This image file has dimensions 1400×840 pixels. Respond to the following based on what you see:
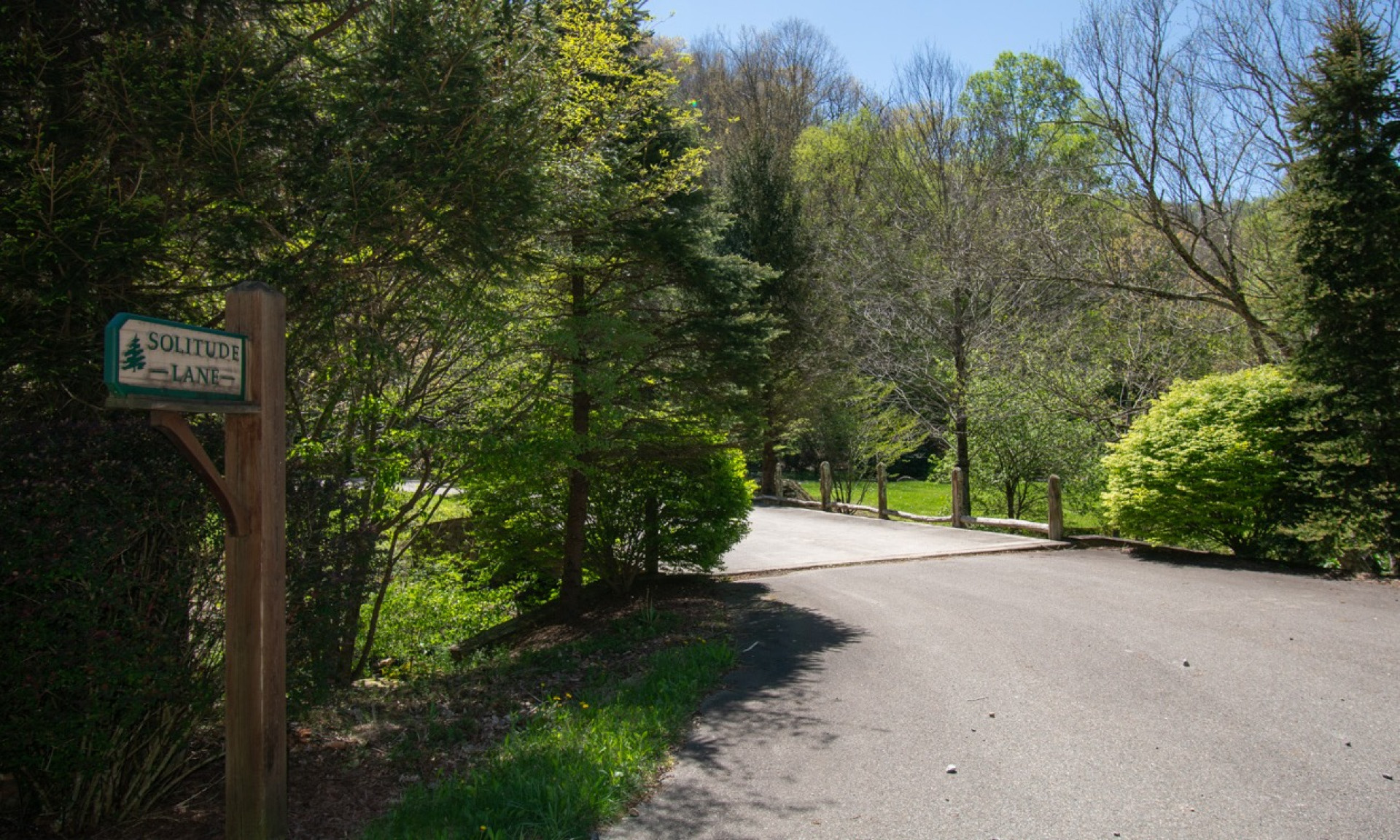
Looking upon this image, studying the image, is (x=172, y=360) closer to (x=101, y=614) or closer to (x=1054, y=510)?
(x=101, y=614)

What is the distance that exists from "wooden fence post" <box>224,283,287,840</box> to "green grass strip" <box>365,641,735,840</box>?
0.58m

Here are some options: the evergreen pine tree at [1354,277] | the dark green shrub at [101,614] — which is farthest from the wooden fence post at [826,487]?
the dark green shrub at [101,614]

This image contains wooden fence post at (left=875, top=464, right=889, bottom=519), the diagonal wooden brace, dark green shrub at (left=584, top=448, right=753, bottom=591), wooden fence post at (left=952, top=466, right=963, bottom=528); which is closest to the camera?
the diagonal wooden brace

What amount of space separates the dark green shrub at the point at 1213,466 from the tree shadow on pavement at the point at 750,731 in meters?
5.81

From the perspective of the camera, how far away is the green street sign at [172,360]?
3.44 m

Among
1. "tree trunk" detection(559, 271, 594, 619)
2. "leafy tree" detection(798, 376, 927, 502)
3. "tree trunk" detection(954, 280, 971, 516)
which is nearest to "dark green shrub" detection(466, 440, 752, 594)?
"tree trunk" detection(559, 271, 594, 619)

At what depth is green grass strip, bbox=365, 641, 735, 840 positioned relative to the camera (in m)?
4.23

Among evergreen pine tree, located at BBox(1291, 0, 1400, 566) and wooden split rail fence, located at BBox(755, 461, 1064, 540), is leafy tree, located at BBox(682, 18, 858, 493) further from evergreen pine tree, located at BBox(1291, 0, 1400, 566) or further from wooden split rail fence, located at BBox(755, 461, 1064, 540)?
evergreen pine tree, located at BBox(1291, 0, 1400, 566)

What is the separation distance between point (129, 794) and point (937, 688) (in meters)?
4.90

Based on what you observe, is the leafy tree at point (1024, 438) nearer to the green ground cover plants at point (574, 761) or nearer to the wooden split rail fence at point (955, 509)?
the wooden split rail fence at point (955, 509)

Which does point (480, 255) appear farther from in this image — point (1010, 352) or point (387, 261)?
point (1010, 352)

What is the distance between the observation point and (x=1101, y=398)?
18.2 meters

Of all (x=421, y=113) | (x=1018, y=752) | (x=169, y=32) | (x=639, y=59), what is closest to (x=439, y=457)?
(x=421, y=113)

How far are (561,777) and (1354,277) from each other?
10.6m
